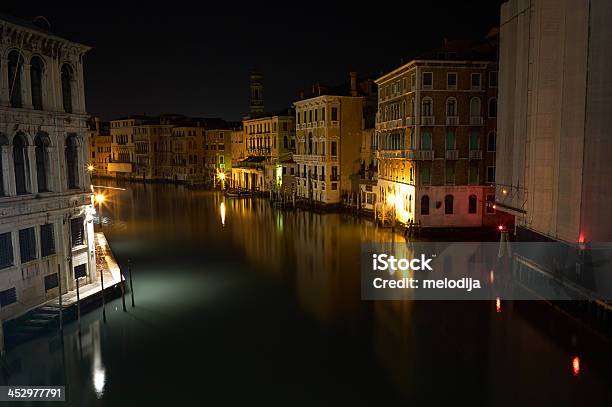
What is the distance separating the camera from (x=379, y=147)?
35.6 meters

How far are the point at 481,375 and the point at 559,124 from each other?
30.8 feet

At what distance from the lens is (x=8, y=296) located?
13797 millimetres

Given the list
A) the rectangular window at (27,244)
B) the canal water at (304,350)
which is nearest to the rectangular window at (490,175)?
the canal water at (304,350)

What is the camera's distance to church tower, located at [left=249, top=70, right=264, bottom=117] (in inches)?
2611

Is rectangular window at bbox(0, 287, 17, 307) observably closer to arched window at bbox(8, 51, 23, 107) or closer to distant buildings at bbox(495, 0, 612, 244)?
arched window at bbox(8, 51, 23, 107)

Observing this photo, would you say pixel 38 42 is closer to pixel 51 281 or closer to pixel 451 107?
pixel 51 281

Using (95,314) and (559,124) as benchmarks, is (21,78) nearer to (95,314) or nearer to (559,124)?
(95,314)

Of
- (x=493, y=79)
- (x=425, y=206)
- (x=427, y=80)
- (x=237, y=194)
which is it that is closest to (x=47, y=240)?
(x=425, y=206)

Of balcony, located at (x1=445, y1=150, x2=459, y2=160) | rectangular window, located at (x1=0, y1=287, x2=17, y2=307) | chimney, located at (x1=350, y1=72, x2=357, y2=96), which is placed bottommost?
rectangular window, located at (x1=0, y1=287, x2=17, y2=307)

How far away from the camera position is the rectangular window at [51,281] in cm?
1519

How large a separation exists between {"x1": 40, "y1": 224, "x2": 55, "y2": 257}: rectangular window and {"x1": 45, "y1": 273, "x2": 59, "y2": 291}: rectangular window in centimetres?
69

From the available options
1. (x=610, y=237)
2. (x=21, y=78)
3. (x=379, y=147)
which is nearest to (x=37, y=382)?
(x=21, y=78)

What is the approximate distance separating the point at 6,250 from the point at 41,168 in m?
2.72

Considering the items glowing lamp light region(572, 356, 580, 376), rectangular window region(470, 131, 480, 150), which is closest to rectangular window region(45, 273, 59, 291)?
glowing lamp light region(572, 356, 580, 376)
